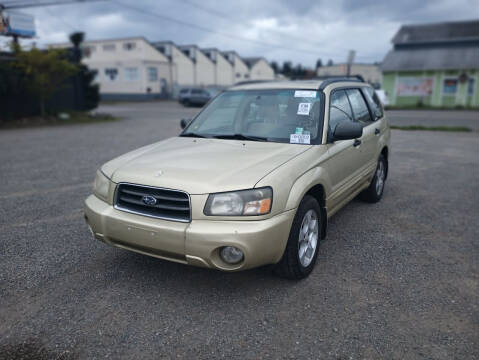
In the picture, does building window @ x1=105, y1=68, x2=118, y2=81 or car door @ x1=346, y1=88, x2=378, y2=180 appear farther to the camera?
building window @ x1=105, y1=68, x2=118, y2=81

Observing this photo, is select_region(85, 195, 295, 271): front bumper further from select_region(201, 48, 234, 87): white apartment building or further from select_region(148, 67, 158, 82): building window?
select_region(201, 48, 234, 87): white apartment building

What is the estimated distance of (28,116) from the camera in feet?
60.7

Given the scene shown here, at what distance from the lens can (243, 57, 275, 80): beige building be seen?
67.3 meters

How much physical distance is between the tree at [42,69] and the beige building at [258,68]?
4995 cm

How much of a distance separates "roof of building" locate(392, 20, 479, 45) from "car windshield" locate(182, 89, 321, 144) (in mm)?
32598

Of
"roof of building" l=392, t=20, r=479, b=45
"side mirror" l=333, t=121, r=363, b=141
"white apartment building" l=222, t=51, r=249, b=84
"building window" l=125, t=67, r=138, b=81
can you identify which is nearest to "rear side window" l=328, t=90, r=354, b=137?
"side mirror" l=333, t=121, r=363, b=141

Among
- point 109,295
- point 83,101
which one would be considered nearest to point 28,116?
point 83,101

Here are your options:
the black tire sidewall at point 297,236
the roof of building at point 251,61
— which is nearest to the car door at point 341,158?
the black tire sidewall at point 297,236

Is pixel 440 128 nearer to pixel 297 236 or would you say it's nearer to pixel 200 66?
pixel 297 236

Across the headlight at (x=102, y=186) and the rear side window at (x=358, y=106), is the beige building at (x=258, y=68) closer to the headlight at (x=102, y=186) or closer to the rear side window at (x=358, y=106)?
the rear side window at (x=358, y=106)

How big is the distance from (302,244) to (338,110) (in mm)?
1732

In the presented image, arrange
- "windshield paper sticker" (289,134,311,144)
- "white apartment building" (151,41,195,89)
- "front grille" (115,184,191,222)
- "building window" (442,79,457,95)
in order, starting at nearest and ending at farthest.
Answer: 1. "front grille" (115,184,191,222)
2. "windshield paper sticker" (289,134,311,144)
3. "building window" (442,79,457,95)
4. "white apartment building" (151,41,195,89)

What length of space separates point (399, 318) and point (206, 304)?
148 centimetres

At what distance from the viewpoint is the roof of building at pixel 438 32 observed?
31.0 metres
